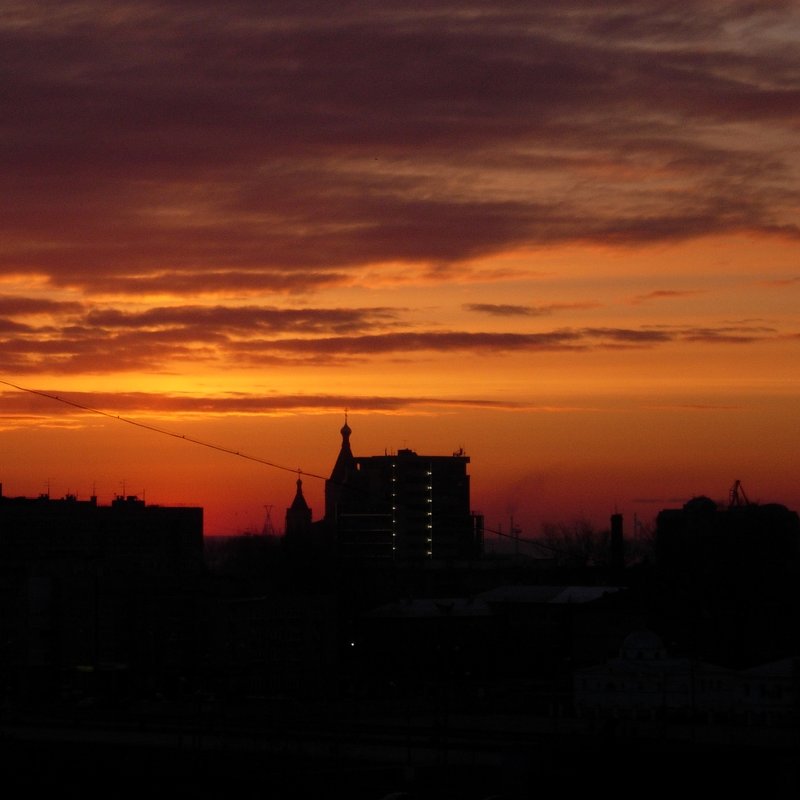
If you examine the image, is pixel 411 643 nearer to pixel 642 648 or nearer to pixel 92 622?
pixel 92 622

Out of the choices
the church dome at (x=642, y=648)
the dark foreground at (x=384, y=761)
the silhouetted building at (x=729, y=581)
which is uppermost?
the silhouetted building at (x=729, y=581)

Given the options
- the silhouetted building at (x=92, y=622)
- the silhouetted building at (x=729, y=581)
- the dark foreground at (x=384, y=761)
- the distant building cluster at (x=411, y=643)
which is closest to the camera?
the dark foreground at (x=384, y=761)

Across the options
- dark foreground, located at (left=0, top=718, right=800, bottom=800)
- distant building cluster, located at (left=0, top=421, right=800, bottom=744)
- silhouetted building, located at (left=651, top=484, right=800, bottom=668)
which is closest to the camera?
dark foreground, located at (left=0, top=718, right=800, bottom=800)

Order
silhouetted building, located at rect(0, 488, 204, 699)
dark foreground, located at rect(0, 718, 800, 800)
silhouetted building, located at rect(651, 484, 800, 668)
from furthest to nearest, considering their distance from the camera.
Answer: silhouetted building, located at rect(651, 484, 800, 668), silhouetted building, located at rect(0, 488, 204, 699), dark foreground, located at rect(0, 718, 800, 800)

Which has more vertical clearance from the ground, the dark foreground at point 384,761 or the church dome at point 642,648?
the church dome at point 642,648

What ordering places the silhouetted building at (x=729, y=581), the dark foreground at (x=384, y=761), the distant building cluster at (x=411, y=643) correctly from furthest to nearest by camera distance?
the silhouetted building at (x=729, y=581), the distant building cluster at (x=411, y=643), the dark foreground at (x=384, y=761)

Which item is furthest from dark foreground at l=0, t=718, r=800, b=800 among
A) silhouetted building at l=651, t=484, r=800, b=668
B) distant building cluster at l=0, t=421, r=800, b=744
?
silhouetted building at l=651, t=484, r=800, b=668

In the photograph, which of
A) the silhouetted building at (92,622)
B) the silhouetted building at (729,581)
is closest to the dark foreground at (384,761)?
the silhouetted building at (92,622)

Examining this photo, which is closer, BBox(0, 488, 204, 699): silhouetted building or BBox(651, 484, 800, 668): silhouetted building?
BBox(0, 488, 204, 699): silhouetted building

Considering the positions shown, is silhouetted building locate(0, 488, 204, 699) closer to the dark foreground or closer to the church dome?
the church dome

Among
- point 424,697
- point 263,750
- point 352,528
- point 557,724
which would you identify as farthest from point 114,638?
point 352,528

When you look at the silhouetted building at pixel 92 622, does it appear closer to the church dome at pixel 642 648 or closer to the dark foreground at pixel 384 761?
the church dome at pixel 642 648

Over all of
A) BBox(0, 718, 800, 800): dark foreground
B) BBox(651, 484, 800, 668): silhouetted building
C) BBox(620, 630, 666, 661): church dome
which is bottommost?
BBox(0, 718, 800, 800): dark foreground

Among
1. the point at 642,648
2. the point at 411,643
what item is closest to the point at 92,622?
the point at 411,643
